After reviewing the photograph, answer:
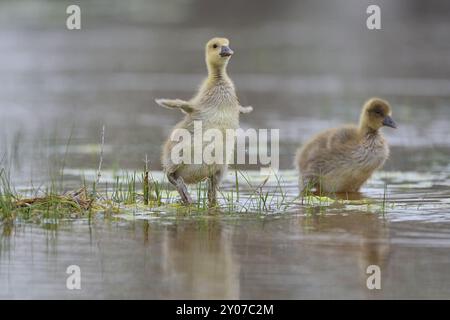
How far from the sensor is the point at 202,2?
2605 centimetres

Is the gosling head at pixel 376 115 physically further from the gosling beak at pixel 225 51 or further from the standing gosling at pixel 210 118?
the gosling beak at pixel 225 51

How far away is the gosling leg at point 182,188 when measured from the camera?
712 cm

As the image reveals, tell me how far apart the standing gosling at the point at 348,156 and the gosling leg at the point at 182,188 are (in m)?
1.53

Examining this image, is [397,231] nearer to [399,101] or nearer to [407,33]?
[399,101]

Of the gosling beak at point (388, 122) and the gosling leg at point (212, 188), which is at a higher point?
the gosling beak at point (388, 122)

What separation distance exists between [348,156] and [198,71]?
9.60m

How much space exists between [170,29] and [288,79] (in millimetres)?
7044

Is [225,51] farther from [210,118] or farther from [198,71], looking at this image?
[198,71]

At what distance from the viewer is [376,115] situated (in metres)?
8.70

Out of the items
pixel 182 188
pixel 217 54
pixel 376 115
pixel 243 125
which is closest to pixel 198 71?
pixel 243 125

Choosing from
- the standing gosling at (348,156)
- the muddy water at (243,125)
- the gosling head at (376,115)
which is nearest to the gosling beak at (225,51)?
the muddy water at (243,125)

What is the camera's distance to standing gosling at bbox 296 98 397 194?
8484 mm

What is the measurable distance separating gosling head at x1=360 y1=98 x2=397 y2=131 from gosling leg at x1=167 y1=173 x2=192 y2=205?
223 centimetres
